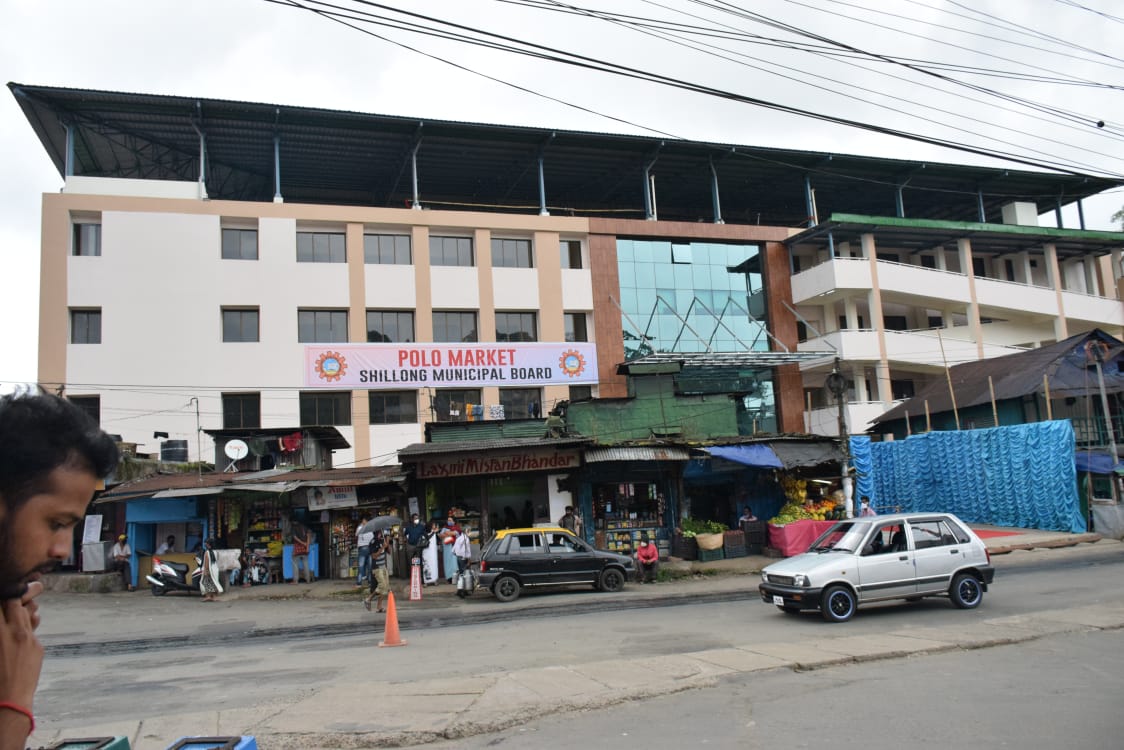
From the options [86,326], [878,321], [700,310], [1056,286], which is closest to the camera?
[86,326]

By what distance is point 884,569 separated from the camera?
12.6m

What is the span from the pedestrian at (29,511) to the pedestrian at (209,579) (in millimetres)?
19612

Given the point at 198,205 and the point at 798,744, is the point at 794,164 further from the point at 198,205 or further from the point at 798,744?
the point at 798,744

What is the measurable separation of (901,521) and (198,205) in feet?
95.9

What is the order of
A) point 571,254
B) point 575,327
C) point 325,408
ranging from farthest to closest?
point 571,254 < point 575,327 < point 325,408

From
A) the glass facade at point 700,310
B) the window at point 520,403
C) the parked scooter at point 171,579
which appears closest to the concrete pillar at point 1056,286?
the glass facade at point 700,310

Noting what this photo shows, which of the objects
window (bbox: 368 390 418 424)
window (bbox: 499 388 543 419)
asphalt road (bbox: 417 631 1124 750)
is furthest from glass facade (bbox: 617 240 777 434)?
asphalt road (bbox: 417 631 1124 750)

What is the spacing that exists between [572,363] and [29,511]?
33771 mm

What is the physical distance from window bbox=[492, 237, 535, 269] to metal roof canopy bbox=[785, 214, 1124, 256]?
46.1 feet

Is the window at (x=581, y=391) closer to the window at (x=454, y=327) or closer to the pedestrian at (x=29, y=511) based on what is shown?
the window at (x=454, y=327)

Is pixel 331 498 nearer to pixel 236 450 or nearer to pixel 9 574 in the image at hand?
pixel 236 450

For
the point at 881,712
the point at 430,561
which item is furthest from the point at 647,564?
the point at 881,712

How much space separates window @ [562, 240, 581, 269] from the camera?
122 feet

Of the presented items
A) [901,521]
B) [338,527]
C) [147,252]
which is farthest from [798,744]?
[147,252]
